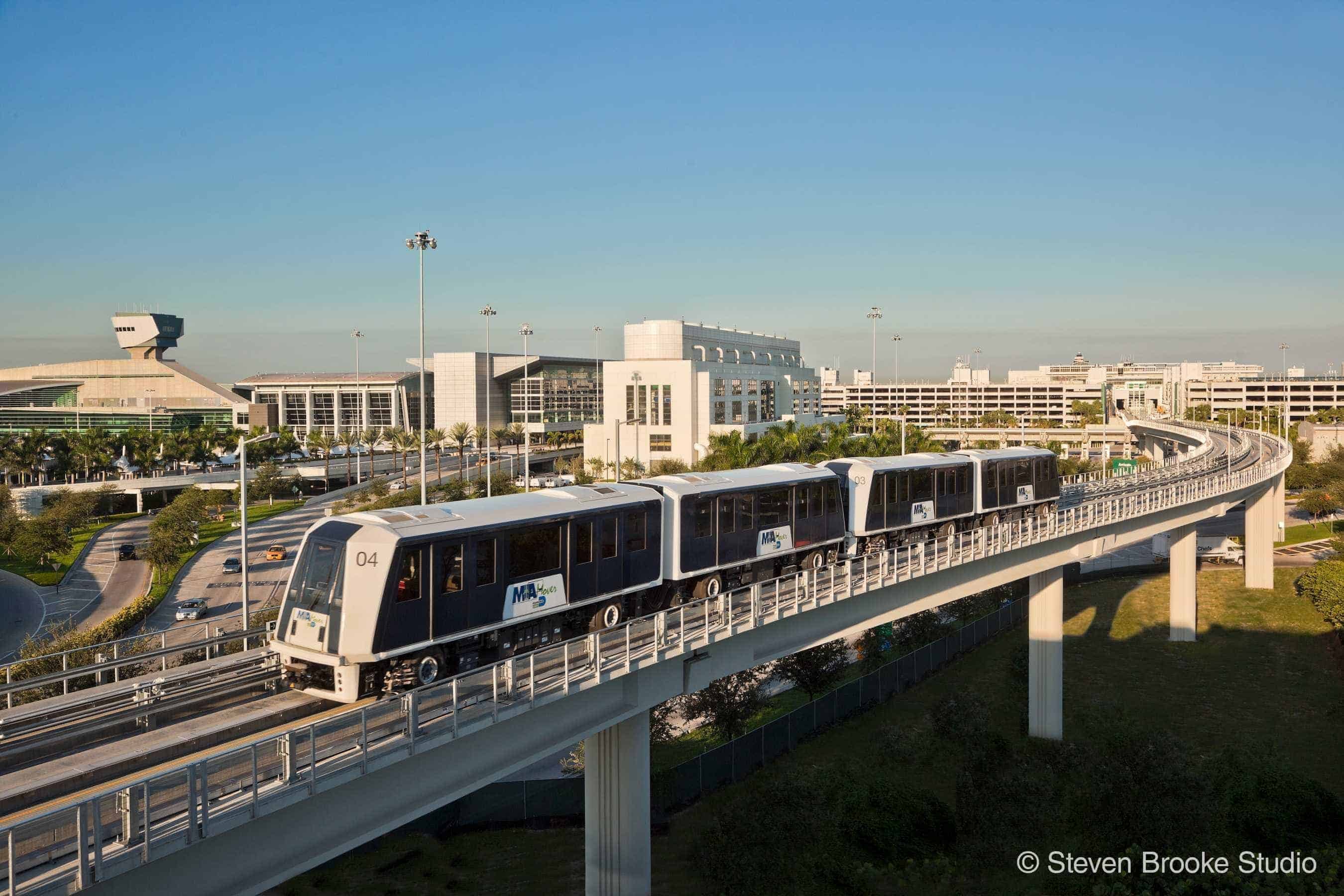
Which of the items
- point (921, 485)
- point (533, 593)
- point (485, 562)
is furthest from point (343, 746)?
point (921, 485)

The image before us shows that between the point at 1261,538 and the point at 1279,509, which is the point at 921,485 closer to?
the point at 1261,538

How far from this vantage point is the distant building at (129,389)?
141 m

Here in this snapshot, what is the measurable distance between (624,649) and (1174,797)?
728 inches

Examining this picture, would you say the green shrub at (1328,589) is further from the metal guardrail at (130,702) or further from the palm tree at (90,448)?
the palm tree at (90,448)

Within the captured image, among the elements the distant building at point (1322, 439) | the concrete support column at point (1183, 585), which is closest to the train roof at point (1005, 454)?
the concrete support column at point (1183, 585)

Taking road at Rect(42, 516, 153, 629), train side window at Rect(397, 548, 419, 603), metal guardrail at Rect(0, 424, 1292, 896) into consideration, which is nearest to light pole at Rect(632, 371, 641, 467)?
road at Rect(42, 516, 153, 629)

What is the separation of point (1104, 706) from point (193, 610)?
47475 millimetres

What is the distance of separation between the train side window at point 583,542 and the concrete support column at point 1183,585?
44910mm

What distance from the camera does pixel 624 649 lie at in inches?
815

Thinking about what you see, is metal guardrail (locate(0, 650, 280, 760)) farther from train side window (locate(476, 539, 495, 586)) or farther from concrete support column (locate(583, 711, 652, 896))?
concrete support column (locate(583, 711, 652, 896))

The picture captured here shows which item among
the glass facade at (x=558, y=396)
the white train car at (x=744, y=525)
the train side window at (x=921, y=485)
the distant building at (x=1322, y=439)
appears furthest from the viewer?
the glass facade at (x=558, y=396)

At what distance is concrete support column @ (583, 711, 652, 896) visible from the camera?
23.4 metres

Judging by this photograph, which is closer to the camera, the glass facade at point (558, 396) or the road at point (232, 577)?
the road at point (232, 577)

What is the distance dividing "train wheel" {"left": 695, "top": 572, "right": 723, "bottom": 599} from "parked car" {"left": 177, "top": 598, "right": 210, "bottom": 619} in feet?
123
